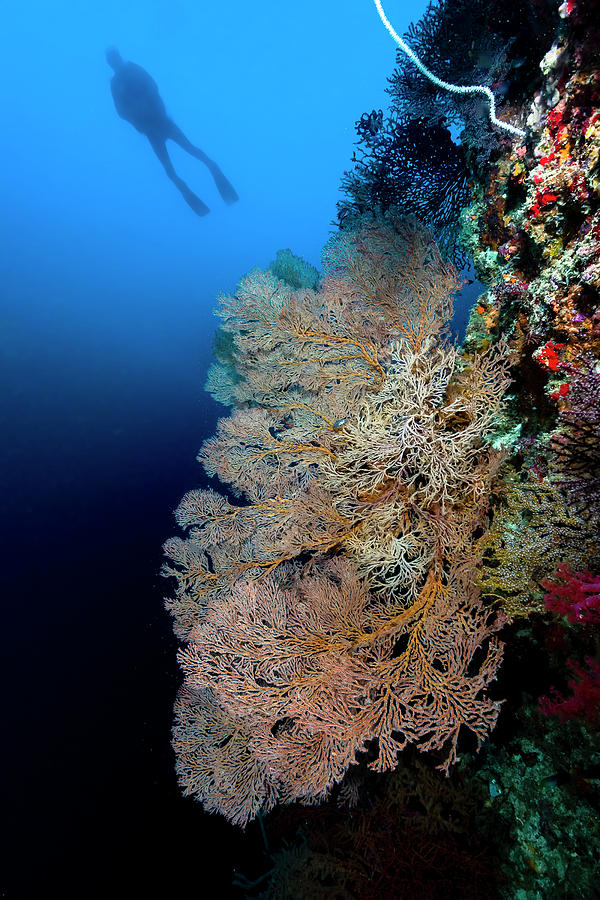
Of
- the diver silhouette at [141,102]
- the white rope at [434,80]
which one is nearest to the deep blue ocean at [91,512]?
the white rope at [434,80]

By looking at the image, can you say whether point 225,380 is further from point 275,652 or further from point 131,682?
point 131,682

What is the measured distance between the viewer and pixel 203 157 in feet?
94.5

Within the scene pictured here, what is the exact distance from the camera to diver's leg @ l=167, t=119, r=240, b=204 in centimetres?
2728

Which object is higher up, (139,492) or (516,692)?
(139,492)

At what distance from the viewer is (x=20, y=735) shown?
334 inches

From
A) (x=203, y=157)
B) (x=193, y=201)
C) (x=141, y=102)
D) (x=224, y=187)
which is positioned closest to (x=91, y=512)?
(x=141, y=102)

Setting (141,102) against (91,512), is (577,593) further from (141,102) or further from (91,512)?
(141,102)

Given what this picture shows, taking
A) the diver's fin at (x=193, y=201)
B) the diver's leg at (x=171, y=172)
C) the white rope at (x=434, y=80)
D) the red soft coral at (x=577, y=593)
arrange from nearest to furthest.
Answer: the red soft coral at (x=577, y=593), the white rope at (x=434, y=80), the diver's leg at (x=171, y=172), the diver's fin at (x=193, y=201)

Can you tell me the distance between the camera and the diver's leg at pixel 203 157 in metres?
27.3

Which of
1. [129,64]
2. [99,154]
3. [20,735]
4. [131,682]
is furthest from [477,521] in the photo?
[99,154]

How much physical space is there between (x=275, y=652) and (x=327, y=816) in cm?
A: 276

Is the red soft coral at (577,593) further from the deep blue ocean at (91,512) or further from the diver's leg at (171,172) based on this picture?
the diver's leg at (171,172)

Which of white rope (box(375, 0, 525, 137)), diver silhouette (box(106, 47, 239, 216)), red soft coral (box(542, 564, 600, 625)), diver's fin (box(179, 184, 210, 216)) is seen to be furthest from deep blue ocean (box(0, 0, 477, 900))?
diver silhouette (box(106, 47, 239, 216))

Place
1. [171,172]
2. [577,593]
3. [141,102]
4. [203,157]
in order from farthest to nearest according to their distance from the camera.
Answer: [171,172] < [203,157] < [141,102] < [577,593]
